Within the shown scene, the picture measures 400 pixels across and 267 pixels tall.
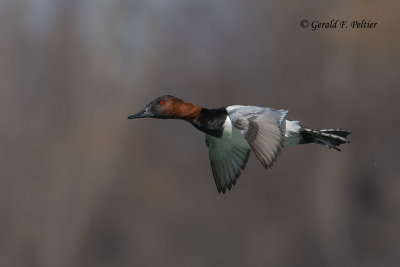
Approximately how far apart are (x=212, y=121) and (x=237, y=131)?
0.71 ft

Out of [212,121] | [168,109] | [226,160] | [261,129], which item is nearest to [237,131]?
[212,121]

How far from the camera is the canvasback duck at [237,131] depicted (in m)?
5.41

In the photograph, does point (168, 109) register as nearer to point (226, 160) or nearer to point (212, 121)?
point (212, 121)

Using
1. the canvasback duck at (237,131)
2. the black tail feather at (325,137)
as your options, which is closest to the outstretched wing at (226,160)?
the canvasback duck at (237,131)

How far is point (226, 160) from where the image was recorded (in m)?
6.56

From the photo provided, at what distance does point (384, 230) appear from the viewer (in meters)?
14.4

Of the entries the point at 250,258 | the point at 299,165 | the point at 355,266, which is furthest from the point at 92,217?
the point at 355,266

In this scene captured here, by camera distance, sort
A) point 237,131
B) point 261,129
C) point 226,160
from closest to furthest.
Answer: point 261,129, point 237,131, point 226,160

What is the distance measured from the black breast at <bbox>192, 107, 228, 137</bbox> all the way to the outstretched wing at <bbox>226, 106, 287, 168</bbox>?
0.25 feet

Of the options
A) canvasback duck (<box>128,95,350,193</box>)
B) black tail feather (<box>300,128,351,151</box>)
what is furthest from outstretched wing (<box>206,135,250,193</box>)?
black tail feather (<box>300,128,351,151</box>)

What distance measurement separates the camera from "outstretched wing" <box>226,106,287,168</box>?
527cm

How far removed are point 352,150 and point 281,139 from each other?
9758 millimetres

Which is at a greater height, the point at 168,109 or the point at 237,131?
the point at 168,109

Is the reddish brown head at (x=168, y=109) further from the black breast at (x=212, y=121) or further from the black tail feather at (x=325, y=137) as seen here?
the black tail feather at (x=325, y=137)
